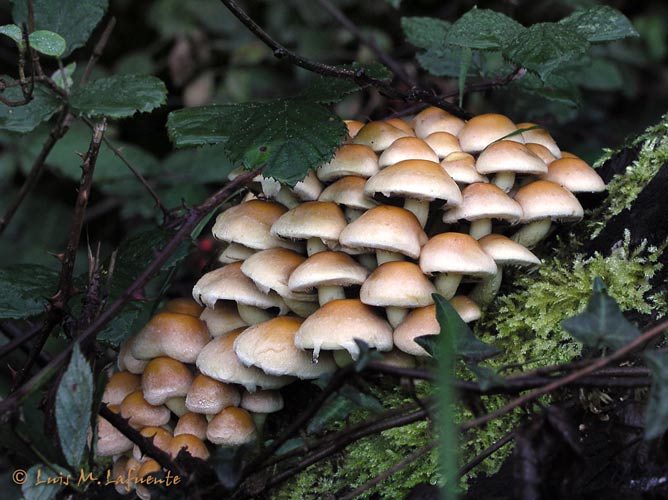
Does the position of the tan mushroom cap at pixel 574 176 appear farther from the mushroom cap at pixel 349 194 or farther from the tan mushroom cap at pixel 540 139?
the mushroom cap at pixel 349 194

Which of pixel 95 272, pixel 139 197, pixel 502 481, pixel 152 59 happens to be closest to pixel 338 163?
pixel 95 272

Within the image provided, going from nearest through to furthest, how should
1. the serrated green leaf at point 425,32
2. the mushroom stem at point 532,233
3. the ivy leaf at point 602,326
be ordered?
1. the ivy leaf at point 602,326
2. the mushroom stem at point 532,233
3. the serrated green leaf at point 425,32

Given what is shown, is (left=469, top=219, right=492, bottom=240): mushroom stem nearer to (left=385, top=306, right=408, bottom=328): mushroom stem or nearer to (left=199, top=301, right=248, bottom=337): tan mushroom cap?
(left=385, top=306, right=408, bottom=328): mushroom stem

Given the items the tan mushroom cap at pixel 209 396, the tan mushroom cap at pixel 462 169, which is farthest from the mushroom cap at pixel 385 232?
the tan mushroom cap at pixel 209 396

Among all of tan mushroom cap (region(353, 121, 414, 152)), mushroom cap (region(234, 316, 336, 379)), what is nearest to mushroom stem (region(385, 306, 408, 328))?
mushroom cap (region(234, 316, 336, 379))

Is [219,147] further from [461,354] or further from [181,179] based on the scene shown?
[461,354]

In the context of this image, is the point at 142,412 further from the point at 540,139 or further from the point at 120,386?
the point at 540,139
